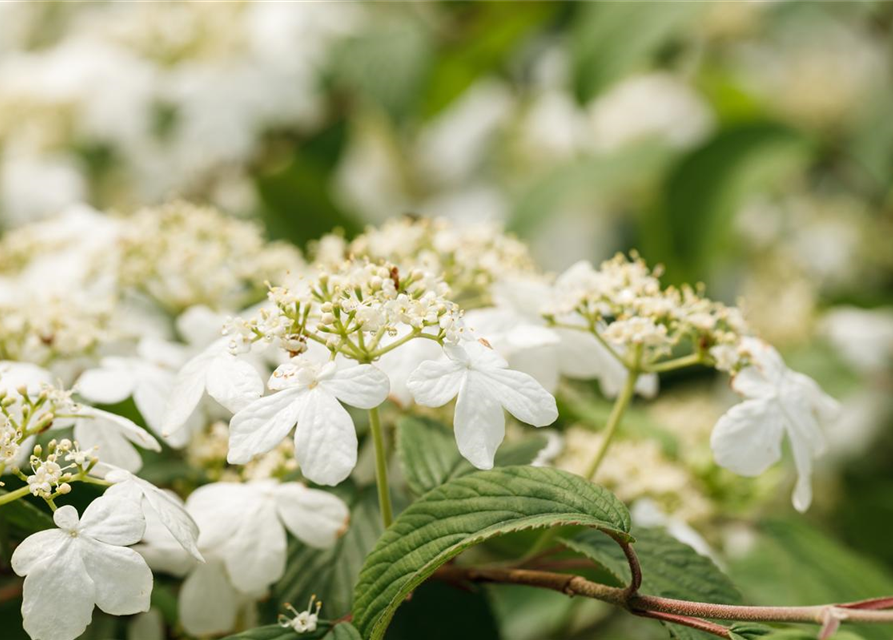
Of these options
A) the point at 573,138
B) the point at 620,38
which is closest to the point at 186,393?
the point at 620,38

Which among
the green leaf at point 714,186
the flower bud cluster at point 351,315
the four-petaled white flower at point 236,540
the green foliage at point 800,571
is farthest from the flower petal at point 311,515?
→ the green leaf at point 714,186

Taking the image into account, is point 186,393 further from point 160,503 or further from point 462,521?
point 462,521

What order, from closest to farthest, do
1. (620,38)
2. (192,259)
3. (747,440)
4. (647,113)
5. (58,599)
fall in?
1. (58,599)
2. (747,440)
3. (192,259)
4. (620,38)
5. (647,113)

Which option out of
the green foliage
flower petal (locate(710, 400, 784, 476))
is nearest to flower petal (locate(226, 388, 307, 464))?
flower petal (locate(710, 400, 784, 476))

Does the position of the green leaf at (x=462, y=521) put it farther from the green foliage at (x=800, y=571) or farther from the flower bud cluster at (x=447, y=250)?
the green foliage at (x=800, y=571)

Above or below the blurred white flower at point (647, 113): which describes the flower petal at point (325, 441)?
above
